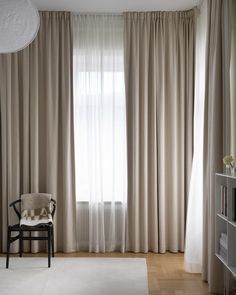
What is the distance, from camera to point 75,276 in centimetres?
342

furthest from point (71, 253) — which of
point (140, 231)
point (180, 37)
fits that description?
point (180, 37)

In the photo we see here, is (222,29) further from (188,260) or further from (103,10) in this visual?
(188,260)

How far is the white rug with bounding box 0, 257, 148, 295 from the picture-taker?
3.06 metres

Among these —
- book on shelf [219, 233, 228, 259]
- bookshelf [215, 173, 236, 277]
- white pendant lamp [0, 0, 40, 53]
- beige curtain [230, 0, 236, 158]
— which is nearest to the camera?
white pendant lamp [0, 0, 40, 53]

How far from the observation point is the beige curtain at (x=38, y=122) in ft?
14.0

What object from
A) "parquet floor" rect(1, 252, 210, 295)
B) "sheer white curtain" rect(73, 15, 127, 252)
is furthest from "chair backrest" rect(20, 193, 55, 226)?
"parquet floor" rect(1, 252, 210, 295)

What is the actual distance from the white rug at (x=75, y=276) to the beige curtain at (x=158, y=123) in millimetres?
573

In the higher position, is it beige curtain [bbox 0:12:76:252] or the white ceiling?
the white ceiling

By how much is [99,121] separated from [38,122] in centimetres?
76

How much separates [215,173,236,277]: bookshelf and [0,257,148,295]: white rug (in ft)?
2.54

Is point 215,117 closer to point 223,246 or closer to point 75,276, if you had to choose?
point 223,246

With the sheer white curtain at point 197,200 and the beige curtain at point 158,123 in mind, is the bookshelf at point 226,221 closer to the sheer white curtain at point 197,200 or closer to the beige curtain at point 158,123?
the sheer white curtain at point 197,200

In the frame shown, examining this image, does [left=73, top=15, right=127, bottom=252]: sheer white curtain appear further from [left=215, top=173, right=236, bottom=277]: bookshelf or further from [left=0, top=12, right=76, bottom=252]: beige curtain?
[left=215, top=173, right=236, bottom=277]: bookshelf

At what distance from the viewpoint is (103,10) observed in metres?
4.26
